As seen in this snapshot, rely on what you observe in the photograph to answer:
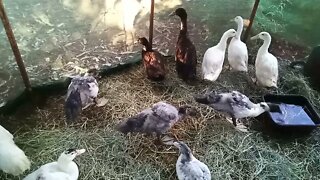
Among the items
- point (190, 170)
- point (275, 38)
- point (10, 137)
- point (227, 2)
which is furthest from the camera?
point (227, 2)

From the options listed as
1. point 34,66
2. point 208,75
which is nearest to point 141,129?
point 208,75

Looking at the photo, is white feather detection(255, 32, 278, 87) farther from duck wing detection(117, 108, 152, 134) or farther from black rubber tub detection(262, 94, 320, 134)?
duck wing detection(117, 108, 152, 134)

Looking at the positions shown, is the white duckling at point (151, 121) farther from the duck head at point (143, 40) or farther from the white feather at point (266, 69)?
the white feather at point (266, 69)

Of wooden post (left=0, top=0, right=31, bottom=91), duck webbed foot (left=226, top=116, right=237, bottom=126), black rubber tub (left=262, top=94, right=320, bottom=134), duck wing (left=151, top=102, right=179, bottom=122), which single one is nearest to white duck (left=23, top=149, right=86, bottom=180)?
duck wing (left=151, top=102, right=179, bottom=122)

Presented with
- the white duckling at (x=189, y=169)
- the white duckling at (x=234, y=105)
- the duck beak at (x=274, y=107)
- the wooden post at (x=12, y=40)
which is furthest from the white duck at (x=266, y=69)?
the wooden post at (x=12, y=40)

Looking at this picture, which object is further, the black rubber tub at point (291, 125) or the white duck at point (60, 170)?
the black rubber tub at point (291, 125)

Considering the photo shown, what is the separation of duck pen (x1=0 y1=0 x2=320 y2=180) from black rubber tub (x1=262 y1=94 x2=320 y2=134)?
0.03 meters

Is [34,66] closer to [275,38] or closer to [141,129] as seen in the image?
[141,129]

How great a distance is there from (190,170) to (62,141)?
1.03 metres

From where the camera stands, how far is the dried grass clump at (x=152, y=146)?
2525 millimetres

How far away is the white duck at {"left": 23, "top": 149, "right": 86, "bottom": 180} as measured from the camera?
2.15 meters

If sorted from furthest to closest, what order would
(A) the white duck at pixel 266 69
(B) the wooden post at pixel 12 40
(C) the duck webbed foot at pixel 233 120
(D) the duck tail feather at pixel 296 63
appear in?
(D) the duck tail feather at pixel 296 63
(A) the white duck at pixel 266 69
(C) the duck webbed foot at pixel 233 120
(B) the wooden post at pixel 12 40

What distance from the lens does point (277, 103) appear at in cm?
299

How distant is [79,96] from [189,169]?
101cm
